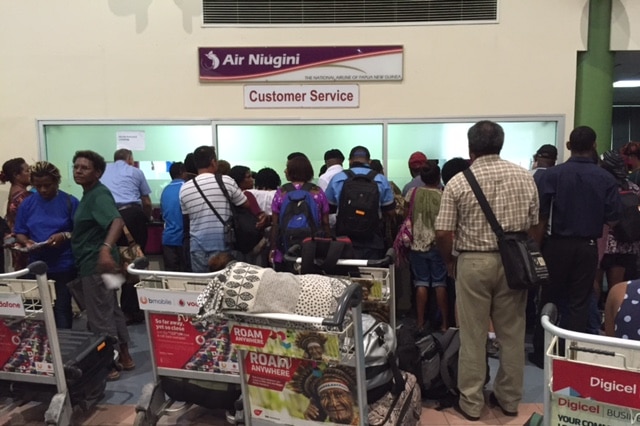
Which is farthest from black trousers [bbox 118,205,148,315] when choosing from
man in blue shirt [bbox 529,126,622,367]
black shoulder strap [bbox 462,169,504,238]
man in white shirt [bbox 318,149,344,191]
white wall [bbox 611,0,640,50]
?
white wall [bbox 611,0,640,50]

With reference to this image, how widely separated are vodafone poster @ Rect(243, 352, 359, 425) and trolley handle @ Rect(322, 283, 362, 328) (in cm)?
29

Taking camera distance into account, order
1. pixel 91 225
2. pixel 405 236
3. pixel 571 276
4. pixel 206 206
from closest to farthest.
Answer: pixel 91 225
pixel 571 276
pixel 206 206
pixel 405 236

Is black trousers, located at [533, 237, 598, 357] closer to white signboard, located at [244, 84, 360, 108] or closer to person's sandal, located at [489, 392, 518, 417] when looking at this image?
person's sandal, located at [489, 392, 518, 417]

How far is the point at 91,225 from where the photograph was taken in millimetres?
3061

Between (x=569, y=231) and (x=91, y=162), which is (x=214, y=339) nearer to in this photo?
(x=91, y=162)

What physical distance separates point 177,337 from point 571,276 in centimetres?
251

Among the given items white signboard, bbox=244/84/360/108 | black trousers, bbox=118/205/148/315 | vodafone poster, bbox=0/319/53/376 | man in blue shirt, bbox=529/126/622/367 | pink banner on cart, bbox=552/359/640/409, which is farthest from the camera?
white signboard, bbox=244/84/360/108

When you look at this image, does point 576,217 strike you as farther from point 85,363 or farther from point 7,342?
point 7,342

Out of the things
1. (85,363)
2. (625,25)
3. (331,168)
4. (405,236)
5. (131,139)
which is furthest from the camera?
(131,139)

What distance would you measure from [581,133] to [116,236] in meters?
2.98

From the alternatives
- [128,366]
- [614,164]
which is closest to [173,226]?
[128,366]

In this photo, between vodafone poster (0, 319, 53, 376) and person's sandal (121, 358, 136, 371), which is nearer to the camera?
vodafone poster (0, 319, 53, 376)

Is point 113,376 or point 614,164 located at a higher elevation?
point 614,164

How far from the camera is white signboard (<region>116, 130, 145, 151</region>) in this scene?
5320 mm
